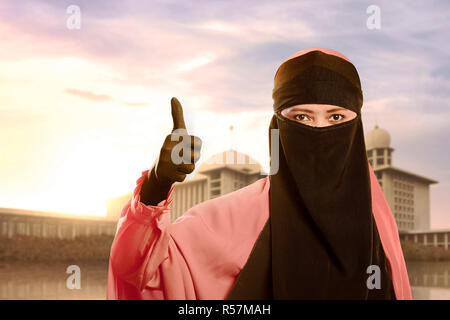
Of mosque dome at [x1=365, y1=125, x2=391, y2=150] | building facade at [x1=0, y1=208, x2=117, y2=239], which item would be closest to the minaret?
mosque dome at [x1=365, y1=125, x2=391, y2=150]

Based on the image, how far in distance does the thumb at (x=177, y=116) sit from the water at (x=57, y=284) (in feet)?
12.8

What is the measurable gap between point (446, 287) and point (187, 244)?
21.6 feet

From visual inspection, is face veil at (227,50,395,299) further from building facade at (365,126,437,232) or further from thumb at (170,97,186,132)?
building facade at (365,126,437,232)

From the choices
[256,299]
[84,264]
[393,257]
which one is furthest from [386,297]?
[84,264]

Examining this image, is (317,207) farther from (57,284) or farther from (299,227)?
(57,284)

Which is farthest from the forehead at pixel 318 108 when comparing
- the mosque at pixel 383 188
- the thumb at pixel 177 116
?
the mosque at pixel 383 188

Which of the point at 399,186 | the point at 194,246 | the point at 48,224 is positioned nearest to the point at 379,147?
the point at 399,186

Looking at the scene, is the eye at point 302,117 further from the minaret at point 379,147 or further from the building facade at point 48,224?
the minaret at point 379,147

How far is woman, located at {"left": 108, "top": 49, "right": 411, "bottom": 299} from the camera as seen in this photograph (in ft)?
4.53

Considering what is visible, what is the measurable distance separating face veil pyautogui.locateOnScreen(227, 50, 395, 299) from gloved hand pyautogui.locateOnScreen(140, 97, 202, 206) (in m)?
0.47

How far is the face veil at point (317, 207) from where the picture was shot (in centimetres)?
141

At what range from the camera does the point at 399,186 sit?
13.4 metres

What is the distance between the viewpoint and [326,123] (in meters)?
1.56
